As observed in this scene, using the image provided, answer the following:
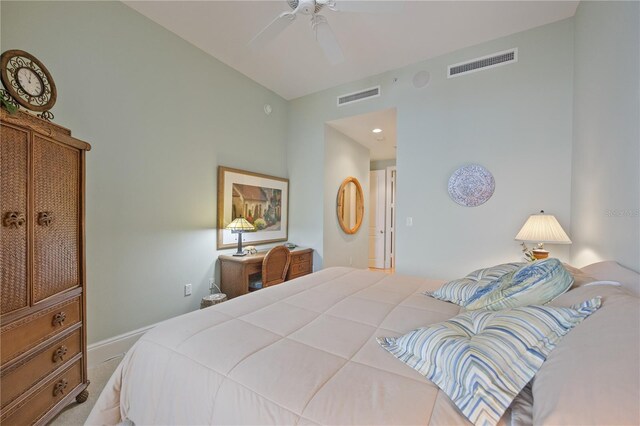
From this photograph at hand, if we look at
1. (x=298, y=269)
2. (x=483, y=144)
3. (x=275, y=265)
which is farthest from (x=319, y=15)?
(x=298, y=269)

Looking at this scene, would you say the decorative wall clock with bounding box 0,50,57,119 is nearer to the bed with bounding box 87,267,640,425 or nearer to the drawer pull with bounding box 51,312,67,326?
the drawer pull with bounding box 51,312,67,326

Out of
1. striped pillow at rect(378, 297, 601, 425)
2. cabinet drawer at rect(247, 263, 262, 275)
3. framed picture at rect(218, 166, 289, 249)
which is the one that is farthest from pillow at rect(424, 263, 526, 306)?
framed picture at rect(218, 166, 289, 249)

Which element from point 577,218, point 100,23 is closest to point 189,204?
point 100,23

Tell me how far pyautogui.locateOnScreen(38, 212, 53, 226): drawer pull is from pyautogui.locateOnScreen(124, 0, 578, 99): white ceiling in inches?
80.1

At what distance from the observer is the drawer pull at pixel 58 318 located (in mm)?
1408

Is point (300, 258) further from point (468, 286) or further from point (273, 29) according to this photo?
point (273, 29)

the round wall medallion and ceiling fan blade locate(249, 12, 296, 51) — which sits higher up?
ceiling fan blade locate(249, 12, 296, 51)

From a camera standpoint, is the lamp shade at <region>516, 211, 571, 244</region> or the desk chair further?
the desk chair

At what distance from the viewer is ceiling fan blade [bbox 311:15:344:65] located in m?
1.90

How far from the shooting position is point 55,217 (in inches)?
55.8

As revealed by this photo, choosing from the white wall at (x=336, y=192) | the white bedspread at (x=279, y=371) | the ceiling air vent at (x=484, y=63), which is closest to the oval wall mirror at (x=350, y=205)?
the white wall at (x=336, y=192)

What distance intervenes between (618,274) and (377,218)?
473cm

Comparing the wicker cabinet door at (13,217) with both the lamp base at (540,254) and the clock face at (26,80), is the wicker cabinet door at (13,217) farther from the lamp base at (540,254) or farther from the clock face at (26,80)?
the lamp base at (540,254)

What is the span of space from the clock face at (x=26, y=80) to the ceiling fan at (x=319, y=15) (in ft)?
4.47
